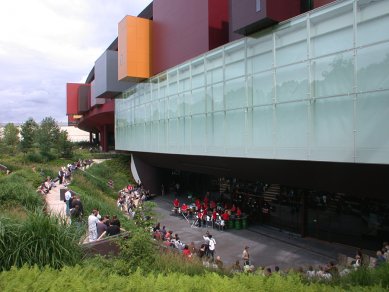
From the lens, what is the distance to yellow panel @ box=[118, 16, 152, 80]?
92.6 ft

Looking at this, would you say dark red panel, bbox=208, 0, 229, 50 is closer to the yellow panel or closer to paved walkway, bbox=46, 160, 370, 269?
the yellow panel

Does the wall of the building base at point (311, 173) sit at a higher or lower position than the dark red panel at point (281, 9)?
lower

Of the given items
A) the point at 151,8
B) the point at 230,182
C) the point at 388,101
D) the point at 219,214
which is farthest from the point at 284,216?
the point at 151,8

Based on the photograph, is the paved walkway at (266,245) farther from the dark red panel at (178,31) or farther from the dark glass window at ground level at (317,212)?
the dark red panel at (178,31)

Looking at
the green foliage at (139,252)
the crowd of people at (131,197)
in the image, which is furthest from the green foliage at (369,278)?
the crowd of people at (131,197)

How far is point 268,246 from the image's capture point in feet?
55.5

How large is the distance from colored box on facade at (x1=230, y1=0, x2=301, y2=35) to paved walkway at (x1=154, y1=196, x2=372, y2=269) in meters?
9.92

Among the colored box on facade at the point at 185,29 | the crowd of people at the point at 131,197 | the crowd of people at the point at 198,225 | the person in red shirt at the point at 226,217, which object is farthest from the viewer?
the crowd of people at the point at 131,197

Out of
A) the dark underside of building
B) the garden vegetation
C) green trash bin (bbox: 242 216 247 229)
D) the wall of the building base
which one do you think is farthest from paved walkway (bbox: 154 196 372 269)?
the garden vegetation

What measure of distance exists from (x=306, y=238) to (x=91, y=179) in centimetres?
1743

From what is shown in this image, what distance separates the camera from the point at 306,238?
720 inches

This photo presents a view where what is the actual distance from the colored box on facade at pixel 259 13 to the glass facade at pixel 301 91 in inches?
17.8

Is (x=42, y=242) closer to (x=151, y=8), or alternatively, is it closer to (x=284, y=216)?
(x=284, y=216)

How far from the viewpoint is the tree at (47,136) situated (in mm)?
41781
